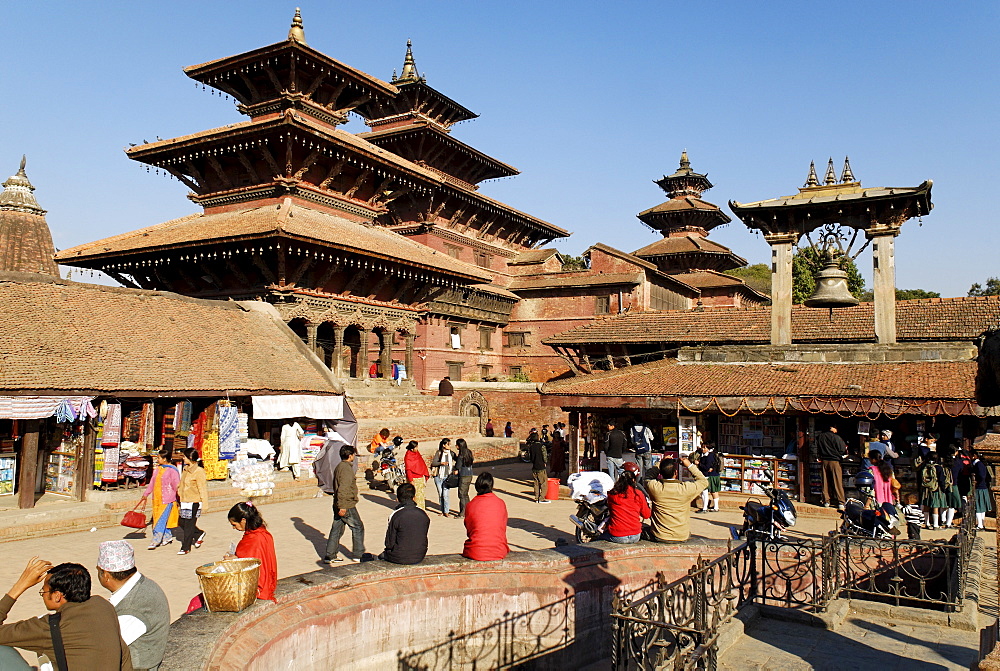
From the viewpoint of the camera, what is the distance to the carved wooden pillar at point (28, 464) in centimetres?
1220

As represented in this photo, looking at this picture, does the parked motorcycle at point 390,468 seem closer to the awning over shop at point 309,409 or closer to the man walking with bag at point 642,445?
the awning over shop at point 309,409

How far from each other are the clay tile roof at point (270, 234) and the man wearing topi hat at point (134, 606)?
16.2m

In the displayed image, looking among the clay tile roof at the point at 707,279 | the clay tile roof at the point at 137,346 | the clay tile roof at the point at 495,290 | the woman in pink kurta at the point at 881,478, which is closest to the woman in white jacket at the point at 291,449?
the clay tile roof at the point at 137,346

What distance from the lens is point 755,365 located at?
18.3 meters

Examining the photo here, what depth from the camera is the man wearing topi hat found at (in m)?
5.01

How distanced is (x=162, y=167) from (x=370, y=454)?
15.1 metres

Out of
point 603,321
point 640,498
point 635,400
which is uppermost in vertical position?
point 603,321

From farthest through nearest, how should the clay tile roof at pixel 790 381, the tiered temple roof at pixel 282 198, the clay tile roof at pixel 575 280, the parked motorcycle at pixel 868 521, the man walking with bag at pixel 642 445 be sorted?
the clay tile roof at pixel 575 280
the tiered temple roof at pixel 282 198
the man walking with bag at pixel 642 445
the clay tile roof at pixel 790 381
the parked motorcycle at pixel 868 521

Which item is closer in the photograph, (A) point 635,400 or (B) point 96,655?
(B) point 96,655

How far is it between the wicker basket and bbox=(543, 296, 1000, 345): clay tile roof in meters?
21.9

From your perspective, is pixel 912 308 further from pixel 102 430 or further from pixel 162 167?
pixel 162 167

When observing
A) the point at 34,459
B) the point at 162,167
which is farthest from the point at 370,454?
the point at 162,167

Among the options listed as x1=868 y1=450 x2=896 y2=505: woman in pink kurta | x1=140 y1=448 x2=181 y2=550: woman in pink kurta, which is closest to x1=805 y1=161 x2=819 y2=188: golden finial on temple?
x1=868 y1=450 x2=896 y2=505: woman in pink kurta

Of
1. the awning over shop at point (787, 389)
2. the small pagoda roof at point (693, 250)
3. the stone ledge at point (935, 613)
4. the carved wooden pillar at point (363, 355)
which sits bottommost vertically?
the stone ledge at point (935, 613)
